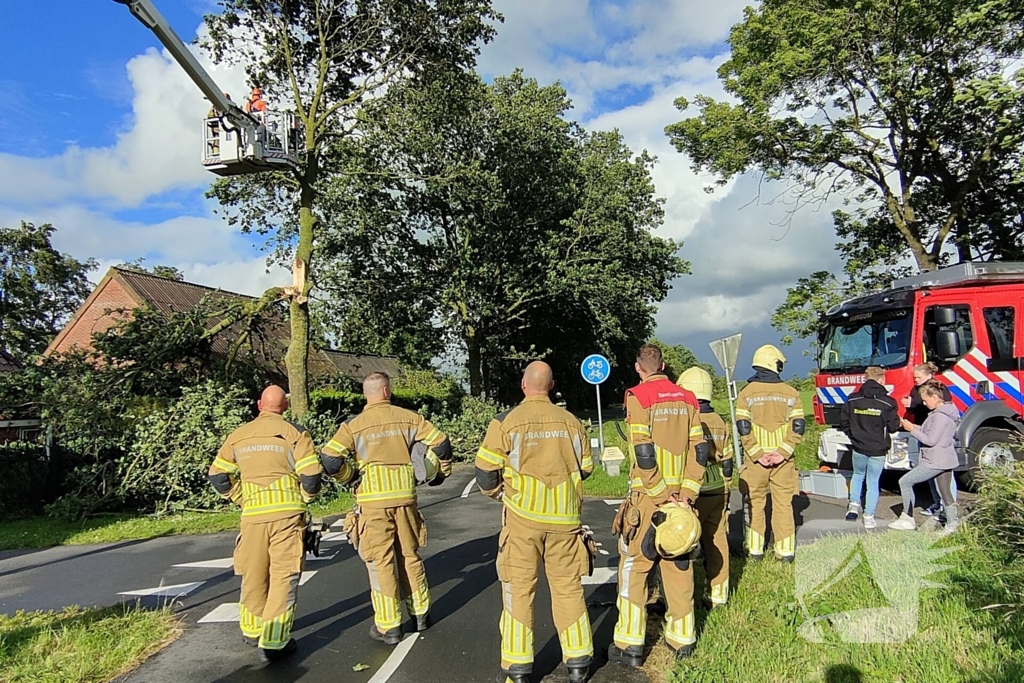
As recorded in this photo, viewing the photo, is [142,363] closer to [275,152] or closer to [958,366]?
[275,152]

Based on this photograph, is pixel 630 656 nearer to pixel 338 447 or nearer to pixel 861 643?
pixel 861 643

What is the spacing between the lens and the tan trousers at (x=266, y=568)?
16.1ft

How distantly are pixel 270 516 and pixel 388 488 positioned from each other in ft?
2.82

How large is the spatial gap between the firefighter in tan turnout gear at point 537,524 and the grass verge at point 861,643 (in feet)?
2.57

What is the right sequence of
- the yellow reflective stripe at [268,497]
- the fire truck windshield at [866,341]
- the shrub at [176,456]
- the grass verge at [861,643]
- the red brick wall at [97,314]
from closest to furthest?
the grass verge at [861,643], the yellow reflective stripe at [268,497], the fire truck windshield at [866,341], the shrub at [176,456], the red brick wall at [97,314]

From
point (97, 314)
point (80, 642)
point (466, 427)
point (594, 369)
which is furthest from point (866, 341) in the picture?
point (97, 314)

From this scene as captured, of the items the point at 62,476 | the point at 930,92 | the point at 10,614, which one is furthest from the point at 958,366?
the point at 62,476

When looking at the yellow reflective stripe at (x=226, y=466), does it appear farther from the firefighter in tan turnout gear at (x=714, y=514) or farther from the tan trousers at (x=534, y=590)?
the firefighter in tan turnout gear at (x=714, y=514)

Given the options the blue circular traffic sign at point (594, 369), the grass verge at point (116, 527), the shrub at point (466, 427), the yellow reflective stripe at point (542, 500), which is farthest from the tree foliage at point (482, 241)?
the yellow reflective stripe at point (542, 500)

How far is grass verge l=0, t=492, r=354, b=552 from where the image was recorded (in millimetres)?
10727

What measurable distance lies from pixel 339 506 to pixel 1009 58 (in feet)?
56.2

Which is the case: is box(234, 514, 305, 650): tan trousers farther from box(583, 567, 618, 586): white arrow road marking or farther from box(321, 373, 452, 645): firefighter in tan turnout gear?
box(583, 567, 618, 586): white arrow road marking

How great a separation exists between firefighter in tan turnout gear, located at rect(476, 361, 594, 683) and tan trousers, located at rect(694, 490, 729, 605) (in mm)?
1377

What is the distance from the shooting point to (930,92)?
16.2 metres
